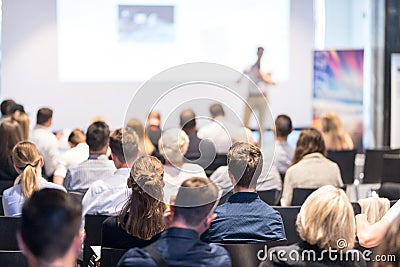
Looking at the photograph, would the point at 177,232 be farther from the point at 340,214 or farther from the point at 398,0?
the point at 398,0

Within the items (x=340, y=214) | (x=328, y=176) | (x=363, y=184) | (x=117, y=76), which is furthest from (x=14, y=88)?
(x=340, y=214)

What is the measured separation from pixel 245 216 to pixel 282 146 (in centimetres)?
327

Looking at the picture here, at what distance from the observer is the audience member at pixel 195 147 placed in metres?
5.24

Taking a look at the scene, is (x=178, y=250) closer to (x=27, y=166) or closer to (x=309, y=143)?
(x=27, y=166)

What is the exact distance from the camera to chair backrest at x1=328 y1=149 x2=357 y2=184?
7.43m

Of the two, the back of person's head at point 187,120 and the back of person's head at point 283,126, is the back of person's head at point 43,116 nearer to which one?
the back of person's head at point 187,120

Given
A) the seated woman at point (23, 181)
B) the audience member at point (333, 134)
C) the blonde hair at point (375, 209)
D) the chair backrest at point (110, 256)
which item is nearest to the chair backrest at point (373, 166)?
the audience member at point (333, 134)

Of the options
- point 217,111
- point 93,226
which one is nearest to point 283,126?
point 217,111

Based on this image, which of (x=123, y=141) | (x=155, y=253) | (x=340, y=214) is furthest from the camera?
(x=123, y=141)

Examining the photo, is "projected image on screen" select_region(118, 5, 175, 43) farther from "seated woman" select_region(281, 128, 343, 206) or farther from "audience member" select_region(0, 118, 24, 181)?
"seated woman" select_region(281, 128, 343, 206)

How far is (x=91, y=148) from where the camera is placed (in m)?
5.59

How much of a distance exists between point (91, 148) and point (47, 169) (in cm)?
151

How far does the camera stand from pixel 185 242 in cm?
270

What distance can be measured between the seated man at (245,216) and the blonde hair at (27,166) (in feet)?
3.76
